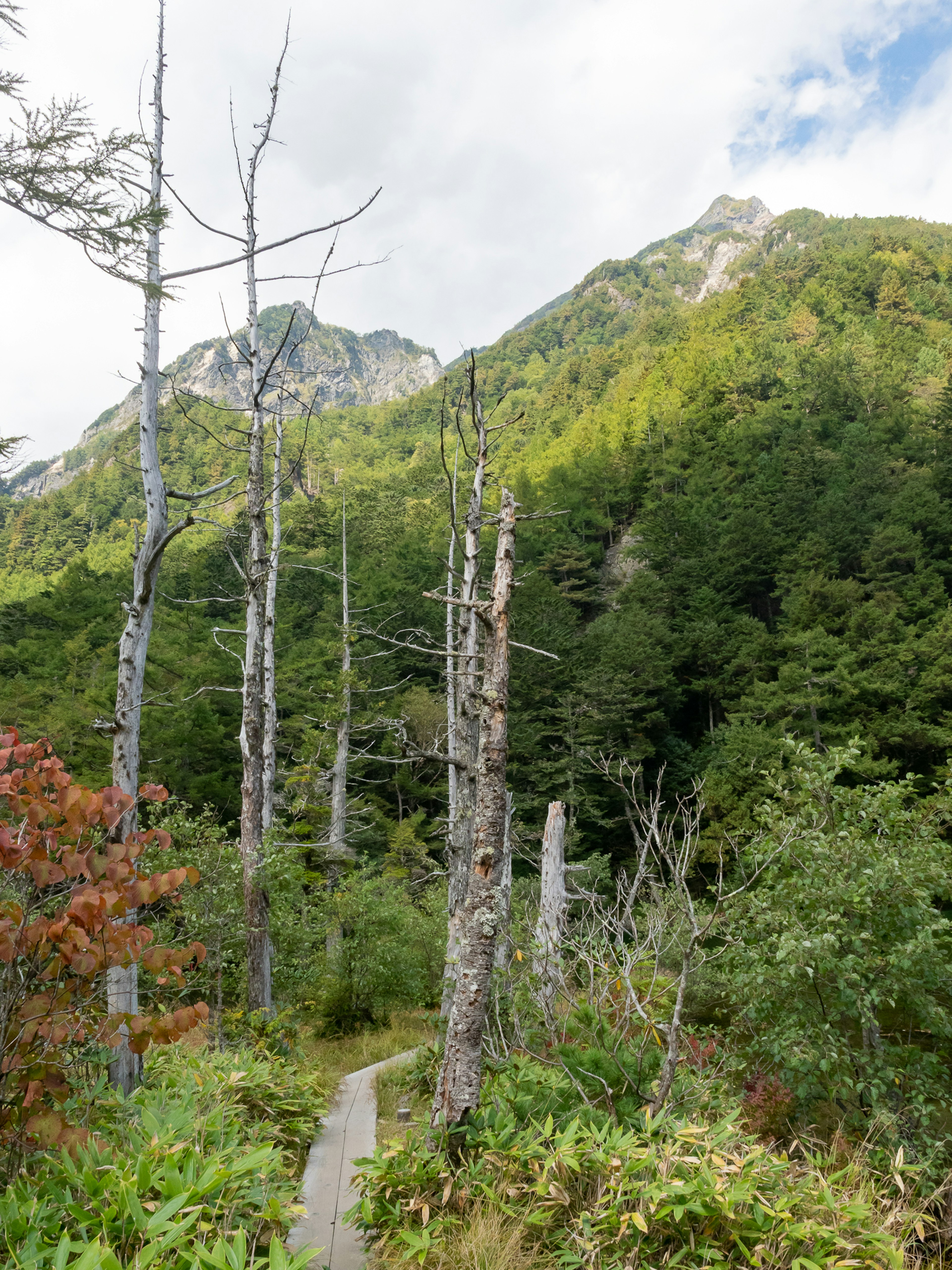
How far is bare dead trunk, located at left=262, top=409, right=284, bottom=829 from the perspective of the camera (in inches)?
364

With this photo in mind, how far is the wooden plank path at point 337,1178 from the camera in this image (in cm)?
362

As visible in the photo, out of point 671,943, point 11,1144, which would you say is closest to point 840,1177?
point 671,943

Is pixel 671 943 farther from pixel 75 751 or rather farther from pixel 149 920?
pixel 75 751

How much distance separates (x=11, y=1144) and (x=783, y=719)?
65.7 ft

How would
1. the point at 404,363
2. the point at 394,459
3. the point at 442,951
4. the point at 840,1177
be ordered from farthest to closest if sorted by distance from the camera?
the point at 404,363
the point at 394,459
the point at 442,951
the point at 840,1177

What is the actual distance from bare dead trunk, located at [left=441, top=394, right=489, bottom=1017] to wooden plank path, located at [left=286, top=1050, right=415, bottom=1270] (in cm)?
115

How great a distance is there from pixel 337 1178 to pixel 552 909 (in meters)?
2.93

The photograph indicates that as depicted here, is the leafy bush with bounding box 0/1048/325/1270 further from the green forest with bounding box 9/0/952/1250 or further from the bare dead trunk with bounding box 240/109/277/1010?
the bare dead trunk with bounding box 240/109/277/1010

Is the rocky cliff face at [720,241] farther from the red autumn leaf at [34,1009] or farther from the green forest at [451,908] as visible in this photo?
the red autumn leaf at [34,1009]

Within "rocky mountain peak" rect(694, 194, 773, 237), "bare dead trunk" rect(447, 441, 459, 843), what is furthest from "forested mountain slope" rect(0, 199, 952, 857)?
"rocky mountain peak" rect(694, 194, 773, 237)

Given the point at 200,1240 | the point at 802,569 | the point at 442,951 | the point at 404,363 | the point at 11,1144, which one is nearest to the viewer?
the point at 200,1240

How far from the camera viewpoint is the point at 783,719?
63.9 ft

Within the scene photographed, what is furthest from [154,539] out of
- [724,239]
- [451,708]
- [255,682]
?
[724,239]

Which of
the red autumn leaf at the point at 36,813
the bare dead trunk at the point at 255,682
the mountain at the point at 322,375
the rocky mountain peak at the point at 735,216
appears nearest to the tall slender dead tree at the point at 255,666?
the bare dead trunk at the point at 255,682
